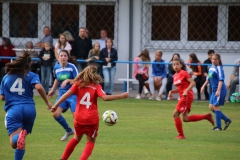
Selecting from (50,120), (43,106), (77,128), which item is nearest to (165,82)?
(43,106)

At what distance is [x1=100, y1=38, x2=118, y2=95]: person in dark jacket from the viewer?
66.1 feet

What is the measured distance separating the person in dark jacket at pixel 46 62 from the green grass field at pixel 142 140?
2.95 m

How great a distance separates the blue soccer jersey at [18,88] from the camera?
890 centimetres

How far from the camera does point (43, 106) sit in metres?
18.1

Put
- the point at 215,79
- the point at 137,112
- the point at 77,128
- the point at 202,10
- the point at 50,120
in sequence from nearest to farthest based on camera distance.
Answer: the point at 77,128 < the point at 215,79 < the point at 50,120 < the point at 137,112 < the point at 202,10

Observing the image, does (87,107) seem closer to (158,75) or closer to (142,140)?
(142,140)

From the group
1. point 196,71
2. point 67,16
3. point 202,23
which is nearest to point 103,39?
point 67,16

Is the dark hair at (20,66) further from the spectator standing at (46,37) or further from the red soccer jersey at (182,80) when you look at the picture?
the spectator standing at (46,37)

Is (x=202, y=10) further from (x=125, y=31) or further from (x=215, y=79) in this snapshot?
(x=215, y=79)

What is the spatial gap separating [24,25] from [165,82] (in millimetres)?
6261

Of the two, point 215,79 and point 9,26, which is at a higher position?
point 9,26

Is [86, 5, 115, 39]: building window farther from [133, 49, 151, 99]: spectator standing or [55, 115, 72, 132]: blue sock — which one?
[55, 115, 72, 132]: blue sock

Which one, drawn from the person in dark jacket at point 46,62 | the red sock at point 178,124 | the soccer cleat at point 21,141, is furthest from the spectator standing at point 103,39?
the soccer cleat at point 21,141

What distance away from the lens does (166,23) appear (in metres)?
22.2
